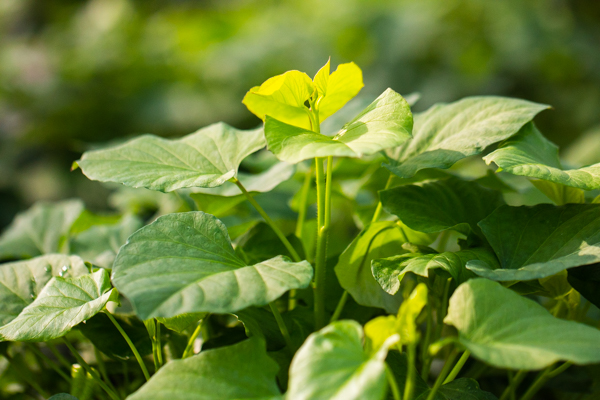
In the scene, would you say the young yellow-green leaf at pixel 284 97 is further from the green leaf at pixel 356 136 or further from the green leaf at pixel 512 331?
the green leaf at pixel 512 331

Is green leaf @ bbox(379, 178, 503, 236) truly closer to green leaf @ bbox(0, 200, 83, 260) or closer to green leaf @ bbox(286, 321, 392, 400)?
green leaf @ bbox(286, 321, 392, 400)

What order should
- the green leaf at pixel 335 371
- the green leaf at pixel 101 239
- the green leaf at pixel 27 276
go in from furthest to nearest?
1. the green leaf at pixel 101 239
2. the green leaf at pixel 27 276
3. the green leaf at pixel 335 371

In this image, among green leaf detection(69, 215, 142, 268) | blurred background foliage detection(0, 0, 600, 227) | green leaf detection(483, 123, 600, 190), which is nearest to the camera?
green leaf detection(483, 123, 600, 190)

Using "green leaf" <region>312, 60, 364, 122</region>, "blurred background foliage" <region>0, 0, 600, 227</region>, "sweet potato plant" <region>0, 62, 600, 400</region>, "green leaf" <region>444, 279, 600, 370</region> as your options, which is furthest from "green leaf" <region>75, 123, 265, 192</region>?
"blurred background foliage" <region>0, 0, 600, 227</region>

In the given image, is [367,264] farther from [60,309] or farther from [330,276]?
[60,309]

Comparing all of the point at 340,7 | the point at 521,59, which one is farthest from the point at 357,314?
the point at 340,7

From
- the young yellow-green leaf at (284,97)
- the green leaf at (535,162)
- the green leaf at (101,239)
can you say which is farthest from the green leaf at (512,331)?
the green leaf at (101,239)

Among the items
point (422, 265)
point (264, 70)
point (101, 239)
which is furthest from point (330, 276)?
point (264, 70)
